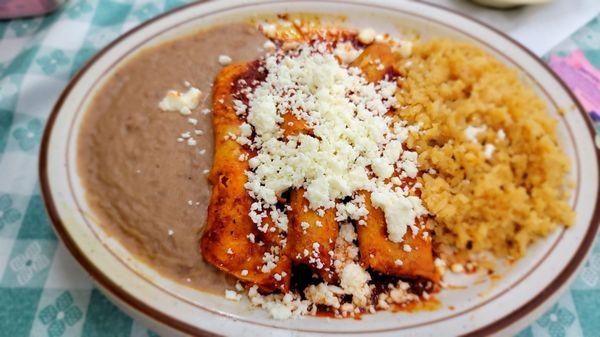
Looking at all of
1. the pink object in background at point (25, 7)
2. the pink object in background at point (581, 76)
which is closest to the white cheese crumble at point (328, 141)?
the pink object in background at point (581, 76)

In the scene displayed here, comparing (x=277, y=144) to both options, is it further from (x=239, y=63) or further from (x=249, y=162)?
(x=239, y=63)

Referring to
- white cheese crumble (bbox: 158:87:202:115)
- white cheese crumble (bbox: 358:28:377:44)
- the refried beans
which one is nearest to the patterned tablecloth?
the refried beans

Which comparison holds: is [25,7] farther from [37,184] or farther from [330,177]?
[330,177]

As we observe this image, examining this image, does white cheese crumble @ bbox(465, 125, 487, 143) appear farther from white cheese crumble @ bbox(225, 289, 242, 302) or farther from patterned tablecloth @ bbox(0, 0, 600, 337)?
white cheese crumble @ bbox(225, 289, 242, 302)

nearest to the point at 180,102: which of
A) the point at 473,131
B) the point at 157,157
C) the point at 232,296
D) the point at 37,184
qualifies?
the point at 157,157

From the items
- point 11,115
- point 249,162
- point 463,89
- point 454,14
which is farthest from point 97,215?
point 454,14

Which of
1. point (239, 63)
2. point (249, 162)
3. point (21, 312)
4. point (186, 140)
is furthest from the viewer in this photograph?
point (239, 63)

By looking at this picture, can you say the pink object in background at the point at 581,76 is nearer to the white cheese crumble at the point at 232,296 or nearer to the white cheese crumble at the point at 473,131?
the white cheese crumble at the point at 473,131
